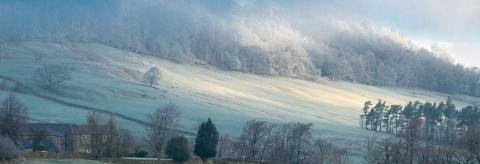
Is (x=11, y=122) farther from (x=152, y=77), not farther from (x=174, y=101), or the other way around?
(x=152, y=77)

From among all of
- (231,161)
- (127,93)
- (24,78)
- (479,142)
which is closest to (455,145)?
(479,142)

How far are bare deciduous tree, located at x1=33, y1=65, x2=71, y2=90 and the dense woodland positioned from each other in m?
68.4

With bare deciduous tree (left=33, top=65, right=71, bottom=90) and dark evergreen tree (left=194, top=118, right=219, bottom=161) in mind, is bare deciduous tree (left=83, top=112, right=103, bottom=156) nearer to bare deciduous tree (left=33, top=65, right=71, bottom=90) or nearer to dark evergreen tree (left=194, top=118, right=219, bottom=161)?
dark evergreen tree (left=194, top=118, right=219, bottom=161)

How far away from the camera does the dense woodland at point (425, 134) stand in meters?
76.8

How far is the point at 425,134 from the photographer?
12131 centimetres

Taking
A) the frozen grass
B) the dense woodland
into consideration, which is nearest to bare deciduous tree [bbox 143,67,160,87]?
the dense woodland

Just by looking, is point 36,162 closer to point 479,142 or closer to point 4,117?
point 4,117

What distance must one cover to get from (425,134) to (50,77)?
83305 millimetres

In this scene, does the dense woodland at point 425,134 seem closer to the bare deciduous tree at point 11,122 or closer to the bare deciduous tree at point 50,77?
the bare deciduous tree at point 11,122

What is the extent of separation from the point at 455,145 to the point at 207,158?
32.6 m

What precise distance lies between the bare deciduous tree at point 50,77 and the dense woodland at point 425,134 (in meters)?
68.4

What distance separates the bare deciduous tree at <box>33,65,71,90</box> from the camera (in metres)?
153

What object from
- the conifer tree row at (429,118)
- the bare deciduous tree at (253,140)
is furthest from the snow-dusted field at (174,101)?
the bare deciduous tree at (253,140)

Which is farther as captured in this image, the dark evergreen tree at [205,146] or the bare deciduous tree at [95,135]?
the bare deciduous tree at [95,135]
